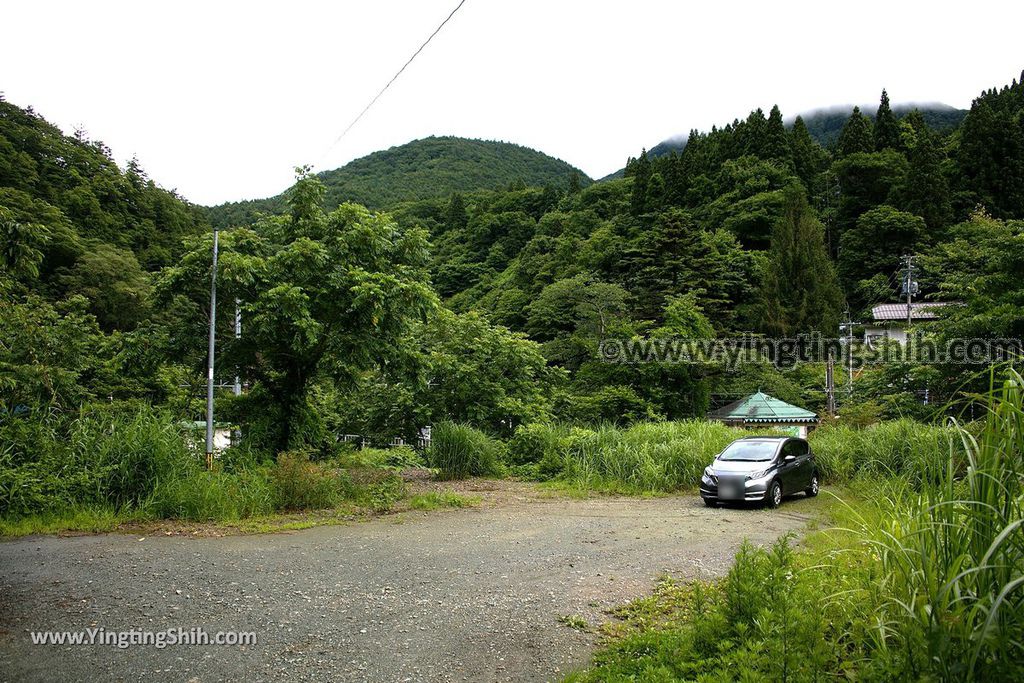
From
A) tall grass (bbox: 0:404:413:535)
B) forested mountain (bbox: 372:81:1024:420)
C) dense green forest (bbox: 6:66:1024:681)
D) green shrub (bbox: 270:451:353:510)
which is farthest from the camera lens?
forested mountain (bbox: 372:81:1024:420)

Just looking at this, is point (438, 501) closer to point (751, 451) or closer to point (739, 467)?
point (739, 467)

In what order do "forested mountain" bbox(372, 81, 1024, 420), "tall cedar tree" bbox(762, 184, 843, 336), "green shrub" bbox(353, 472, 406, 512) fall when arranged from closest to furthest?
"green shrub" bbox(353, 472, 406, 512) → "forested mountain" bbox(372, 81, 1024, 420) → "tall cedar tree" bbox(762, 184, 843, 336)

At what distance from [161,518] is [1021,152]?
53.3 metres

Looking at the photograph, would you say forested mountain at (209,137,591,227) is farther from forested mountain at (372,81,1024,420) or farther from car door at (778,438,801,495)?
car door at (778,438,801,495)

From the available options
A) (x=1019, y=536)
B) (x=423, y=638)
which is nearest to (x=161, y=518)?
(x=423, y=638)

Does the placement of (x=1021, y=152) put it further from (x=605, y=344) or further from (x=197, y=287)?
(x=197, y=287)

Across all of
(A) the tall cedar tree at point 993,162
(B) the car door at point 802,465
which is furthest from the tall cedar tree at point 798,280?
(B) the car door at point 802,465

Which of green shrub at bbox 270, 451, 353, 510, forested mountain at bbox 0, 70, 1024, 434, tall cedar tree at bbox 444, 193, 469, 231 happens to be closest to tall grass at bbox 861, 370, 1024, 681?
forested mountain at bbox 0, 70, 1024, 434

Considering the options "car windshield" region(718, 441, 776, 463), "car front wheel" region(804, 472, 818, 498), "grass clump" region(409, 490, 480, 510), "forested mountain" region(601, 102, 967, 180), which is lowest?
"car front wheel" region(804, 472, 818, 498)

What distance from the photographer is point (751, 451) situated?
1330 centimetres

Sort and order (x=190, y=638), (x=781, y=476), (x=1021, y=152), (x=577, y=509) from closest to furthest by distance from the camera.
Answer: (x=190, y=638), (x=577, y=509), (x=781, y=476), (x=1021, y=152)

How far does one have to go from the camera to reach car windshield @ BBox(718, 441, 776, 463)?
43.0 ft

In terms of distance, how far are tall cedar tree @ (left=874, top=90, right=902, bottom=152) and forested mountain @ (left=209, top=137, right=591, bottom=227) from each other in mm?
26470

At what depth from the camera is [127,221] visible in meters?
35.7
